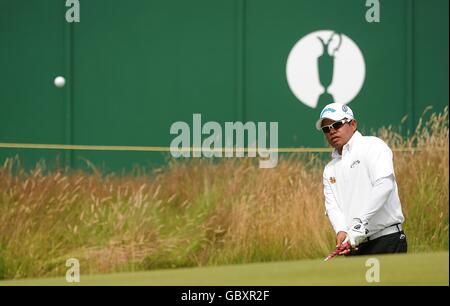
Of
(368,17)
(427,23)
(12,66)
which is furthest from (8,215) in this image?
(427,23)

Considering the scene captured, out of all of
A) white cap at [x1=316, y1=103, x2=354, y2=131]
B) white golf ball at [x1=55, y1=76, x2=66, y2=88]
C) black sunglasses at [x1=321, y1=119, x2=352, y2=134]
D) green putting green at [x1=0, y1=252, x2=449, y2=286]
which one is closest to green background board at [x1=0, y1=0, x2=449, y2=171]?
white golf ball at [x1=55, y1=76, x2=66, y2=88]

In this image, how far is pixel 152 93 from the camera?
13047 mm

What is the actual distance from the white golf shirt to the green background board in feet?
17.2

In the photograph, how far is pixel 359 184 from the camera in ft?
26.0

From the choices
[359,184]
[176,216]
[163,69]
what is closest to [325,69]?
[163,69]

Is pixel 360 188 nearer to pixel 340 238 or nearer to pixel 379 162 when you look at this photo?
pixel 379 162

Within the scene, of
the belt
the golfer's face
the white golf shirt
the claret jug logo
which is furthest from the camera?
the claret jug logo

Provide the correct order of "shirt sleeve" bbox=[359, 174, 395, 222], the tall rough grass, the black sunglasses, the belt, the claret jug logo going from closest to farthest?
"shirt sleeve" bbox=[359, 174, 395, 222], the black sunglasses, the belt, the tall rough grass, the claret jug logo

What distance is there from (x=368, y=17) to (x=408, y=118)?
147 cm

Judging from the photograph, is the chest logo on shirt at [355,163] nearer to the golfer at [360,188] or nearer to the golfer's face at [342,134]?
the golfer at [360,188]

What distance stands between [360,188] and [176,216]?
4858 mm

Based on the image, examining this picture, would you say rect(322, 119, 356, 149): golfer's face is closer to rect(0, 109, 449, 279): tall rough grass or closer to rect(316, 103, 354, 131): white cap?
rect(316, 103, 354, 131): white cap

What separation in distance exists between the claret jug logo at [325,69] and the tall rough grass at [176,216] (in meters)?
0.90

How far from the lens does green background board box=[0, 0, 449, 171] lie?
1267cm
